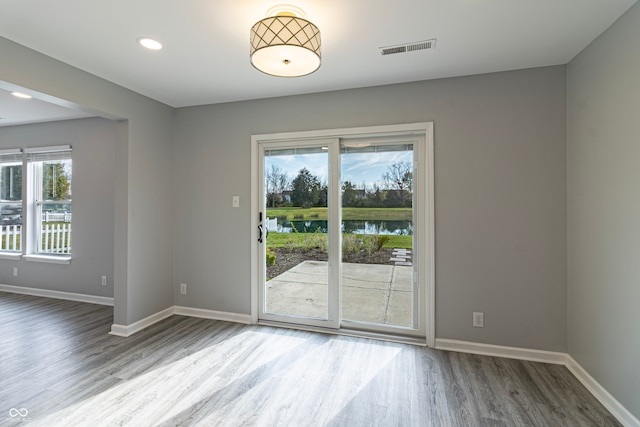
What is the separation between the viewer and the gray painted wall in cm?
411

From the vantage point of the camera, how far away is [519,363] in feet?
8.51

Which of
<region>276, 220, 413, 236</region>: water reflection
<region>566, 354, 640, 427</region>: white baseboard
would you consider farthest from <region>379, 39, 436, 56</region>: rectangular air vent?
<region>566, 354, 640, 427</region>: white baseboard

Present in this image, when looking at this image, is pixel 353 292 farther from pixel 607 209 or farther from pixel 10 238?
pixel 10 238

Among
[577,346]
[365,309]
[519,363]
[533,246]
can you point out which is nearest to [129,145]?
[365,309]

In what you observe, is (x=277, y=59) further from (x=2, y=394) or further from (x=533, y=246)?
(x=2, y=394)

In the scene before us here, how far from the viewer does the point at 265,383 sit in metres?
2.32

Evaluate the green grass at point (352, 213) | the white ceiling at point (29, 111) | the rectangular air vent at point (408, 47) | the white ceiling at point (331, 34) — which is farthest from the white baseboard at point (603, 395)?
the white ceiling at point (29, 111)

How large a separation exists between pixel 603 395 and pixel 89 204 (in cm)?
559

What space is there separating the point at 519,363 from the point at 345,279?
1652mm

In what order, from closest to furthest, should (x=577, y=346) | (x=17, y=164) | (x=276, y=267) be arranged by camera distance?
1. (x=577, y=346)
2. (x=276, y=267)
3. (x=17, y=164)

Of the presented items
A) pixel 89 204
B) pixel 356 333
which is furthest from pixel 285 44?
pixel 89 204

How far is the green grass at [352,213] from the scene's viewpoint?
3.11 metres

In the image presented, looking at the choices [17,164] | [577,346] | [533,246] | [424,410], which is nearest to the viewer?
[424,410]

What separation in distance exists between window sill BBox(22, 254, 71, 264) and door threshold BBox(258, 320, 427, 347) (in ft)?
9.96
